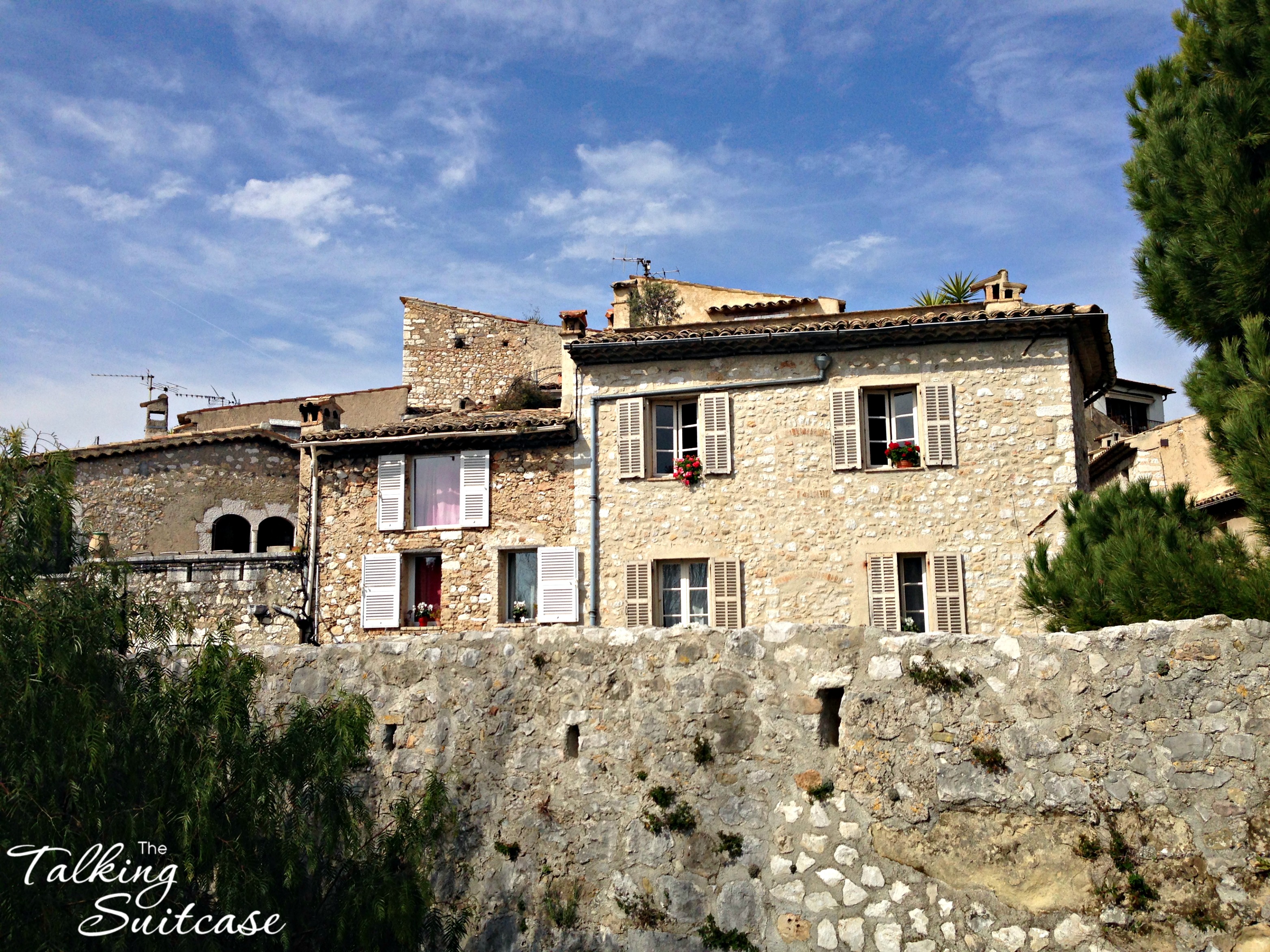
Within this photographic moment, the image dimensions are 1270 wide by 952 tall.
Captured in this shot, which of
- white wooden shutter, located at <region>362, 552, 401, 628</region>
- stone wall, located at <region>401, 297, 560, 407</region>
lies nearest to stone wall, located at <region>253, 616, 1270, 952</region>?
white wooden shutter, located at <region>362, 552, 401, 628</region>

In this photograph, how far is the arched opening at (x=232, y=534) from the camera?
23469 mm

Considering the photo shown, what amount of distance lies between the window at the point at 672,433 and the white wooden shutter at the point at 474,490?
277cm

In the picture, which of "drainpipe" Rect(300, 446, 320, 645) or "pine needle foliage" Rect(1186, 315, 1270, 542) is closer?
"pine needle foliage" Rect(1186, 315, 1270, 542)

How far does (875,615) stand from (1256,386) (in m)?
8.43

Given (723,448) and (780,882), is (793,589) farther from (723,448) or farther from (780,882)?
(780,882)

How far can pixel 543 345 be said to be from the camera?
29500mm

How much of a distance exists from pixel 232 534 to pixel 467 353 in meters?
8.15

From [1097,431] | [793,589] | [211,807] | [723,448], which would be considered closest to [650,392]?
[723,448]

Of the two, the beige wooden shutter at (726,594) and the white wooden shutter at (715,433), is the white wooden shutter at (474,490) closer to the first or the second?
the white wooden shutter at (715,433)

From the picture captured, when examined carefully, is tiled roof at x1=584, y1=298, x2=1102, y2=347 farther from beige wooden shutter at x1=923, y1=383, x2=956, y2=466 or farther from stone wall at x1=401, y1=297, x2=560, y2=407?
stone wall at x1=401, y1=297, x2=560, y2=407

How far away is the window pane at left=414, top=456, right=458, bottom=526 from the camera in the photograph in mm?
18328

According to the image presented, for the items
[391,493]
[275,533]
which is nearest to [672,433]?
[391,493]

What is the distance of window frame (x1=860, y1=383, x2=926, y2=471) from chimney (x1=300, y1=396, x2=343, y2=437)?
9.01 meters

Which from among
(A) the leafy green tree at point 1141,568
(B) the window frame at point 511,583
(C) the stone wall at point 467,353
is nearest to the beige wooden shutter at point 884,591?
(B) the window frame at point 511,583
